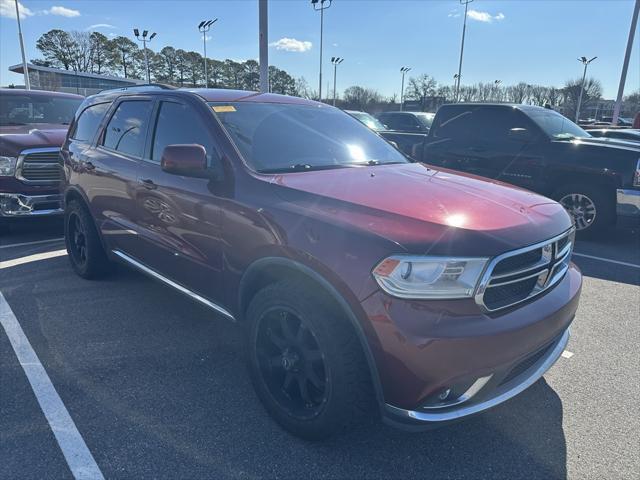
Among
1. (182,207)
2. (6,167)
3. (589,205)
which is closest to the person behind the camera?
(182,207)

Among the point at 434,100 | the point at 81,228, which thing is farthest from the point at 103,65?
the point at 81,228

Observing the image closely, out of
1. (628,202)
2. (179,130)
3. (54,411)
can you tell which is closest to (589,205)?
(628,202)

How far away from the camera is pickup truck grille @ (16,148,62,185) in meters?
6.05

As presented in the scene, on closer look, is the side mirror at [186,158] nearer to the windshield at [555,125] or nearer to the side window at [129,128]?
the side window at [129,128]

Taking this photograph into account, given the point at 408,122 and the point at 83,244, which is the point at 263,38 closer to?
the point at 408,122

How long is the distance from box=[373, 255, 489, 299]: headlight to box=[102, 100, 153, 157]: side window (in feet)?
8.30

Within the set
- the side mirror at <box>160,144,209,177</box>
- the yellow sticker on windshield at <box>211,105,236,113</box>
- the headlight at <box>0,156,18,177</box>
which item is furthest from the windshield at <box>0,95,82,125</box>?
the side mirror at <box>160,144,209,177</box>

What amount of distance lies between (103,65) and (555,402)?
298 feet

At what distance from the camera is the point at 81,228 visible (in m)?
4.69

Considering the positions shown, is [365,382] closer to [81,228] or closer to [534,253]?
[534,253]

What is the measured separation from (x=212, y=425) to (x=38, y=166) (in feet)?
17.0

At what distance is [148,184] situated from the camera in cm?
348

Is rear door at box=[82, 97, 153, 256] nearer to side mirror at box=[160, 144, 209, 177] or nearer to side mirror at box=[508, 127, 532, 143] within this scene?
side mirror at box=[160, 144, 209, 177]

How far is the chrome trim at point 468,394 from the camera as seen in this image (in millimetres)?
2029
